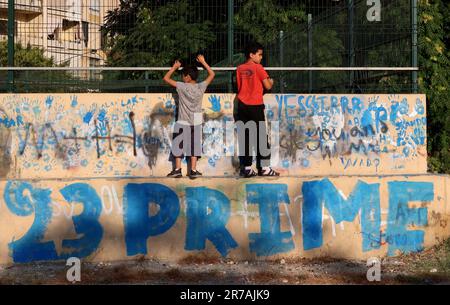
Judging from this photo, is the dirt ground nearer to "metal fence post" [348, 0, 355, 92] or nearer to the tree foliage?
"metal fence post" [348, 0, 355, 92]

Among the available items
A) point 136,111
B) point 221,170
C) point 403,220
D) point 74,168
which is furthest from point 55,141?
point 403,220

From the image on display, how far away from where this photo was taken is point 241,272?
695 centimetres

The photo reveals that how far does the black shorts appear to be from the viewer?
779 cm

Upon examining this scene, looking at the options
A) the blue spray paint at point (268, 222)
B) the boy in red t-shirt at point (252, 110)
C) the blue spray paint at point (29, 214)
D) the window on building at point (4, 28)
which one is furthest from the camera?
the window on building at point (4, 28)

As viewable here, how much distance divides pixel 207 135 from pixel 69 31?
6.93ft

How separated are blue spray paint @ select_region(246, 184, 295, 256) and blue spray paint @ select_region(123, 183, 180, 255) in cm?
92

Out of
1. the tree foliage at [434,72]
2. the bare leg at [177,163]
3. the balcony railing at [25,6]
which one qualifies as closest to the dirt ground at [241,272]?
the bare leg at [177,163]

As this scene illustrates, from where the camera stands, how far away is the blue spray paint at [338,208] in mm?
7520

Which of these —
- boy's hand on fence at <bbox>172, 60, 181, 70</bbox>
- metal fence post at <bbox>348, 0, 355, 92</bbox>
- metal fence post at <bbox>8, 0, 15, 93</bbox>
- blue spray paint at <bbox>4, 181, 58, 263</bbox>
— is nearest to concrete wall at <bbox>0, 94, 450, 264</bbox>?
blue spray paint at <bbox>4, 181, 58, 263</bbox>

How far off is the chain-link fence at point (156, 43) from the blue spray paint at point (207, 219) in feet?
4.95

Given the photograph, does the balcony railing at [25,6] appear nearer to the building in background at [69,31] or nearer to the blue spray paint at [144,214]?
the building in background at [69,31]

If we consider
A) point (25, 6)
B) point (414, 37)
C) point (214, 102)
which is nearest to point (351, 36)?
point (414, 37)
